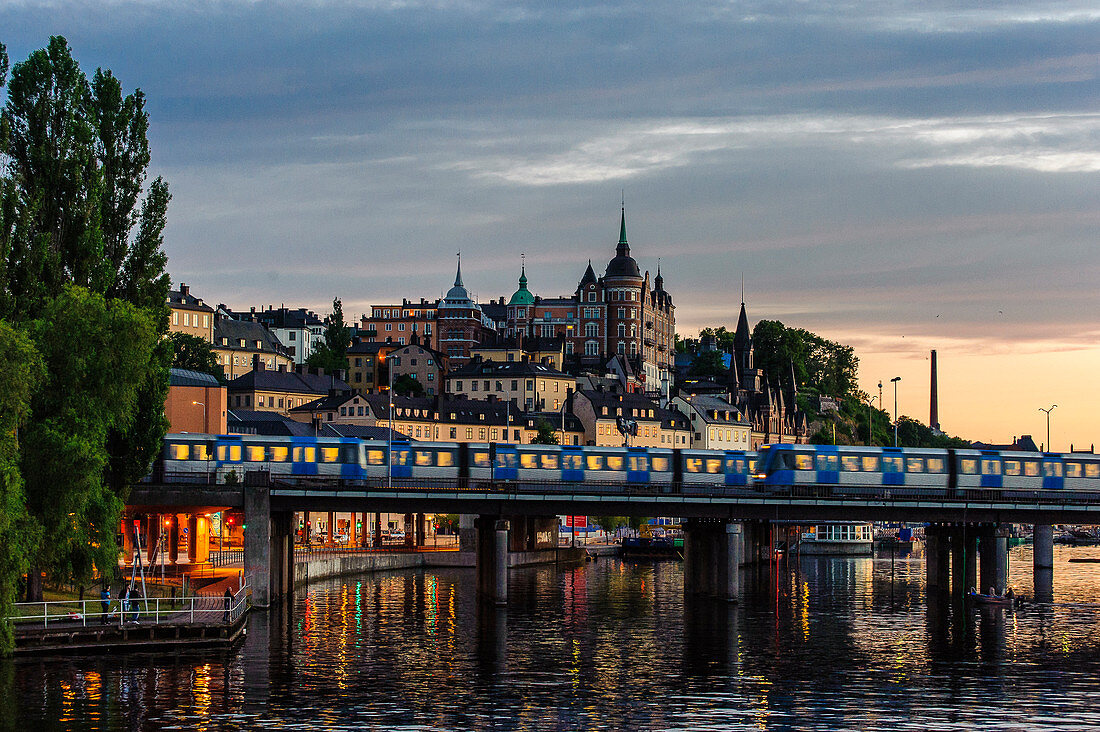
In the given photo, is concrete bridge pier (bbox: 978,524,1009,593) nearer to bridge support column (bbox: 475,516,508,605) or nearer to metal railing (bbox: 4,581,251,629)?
bridge support column (bbox: 475,516,508,605)

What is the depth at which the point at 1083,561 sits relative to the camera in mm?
185125

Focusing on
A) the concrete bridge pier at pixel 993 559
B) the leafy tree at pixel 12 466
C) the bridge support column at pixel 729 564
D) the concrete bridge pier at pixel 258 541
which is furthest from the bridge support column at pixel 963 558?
the leafy tree at pixel 12 466

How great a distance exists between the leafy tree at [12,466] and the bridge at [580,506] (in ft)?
77.4

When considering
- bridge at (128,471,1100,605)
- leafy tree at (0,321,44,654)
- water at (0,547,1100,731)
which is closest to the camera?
water at (0,547,1100,731)

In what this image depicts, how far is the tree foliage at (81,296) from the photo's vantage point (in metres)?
70.4

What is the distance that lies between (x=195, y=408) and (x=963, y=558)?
67532 millimetres

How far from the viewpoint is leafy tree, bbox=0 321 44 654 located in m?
64.2

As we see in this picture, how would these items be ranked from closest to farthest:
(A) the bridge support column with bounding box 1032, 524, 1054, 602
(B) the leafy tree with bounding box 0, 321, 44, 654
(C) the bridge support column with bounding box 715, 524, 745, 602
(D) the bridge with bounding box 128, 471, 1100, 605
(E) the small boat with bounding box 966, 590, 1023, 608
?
(B) the leafy tree with bounding box 0, 321, 44, 654 → (D) the bridge with bounding box 128, 471, 1100, 605 → (C) the bridge support column with bounding box 715, 524, 745, 602 → (E) the small boat with bounding box 966, 590, 1023, 608 → (A) the bridge support column with bounding box 1032, 524, 1054, 602

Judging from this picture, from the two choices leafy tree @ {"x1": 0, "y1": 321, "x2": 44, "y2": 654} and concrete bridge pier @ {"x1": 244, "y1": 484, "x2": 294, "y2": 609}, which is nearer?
leafy tree @ {"x1": 0, "y1": 321, "x2": 44, "y2": 654}

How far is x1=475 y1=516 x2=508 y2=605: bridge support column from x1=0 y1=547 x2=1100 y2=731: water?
6.59ft

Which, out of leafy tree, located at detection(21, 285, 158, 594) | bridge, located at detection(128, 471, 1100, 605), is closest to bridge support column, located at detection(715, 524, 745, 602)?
bridge, located at detection(128, 471, 1100, 605)

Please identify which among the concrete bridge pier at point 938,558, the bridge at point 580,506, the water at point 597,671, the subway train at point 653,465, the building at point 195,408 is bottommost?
the water at point 597,671

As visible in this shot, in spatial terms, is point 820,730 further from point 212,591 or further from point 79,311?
point 212,591

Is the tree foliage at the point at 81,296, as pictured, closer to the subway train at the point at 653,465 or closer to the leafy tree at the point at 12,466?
the leafy tree at the point at 12,466
